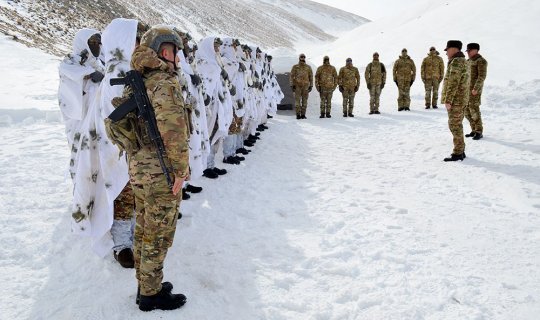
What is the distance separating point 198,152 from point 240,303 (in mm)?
1622

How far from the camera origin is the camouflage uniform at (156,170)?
2508 millimetres

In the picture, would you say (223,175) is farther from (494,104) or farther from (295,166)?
(494,104)

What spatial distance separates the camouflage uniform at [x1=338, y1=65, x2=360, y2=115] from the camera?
499 inches

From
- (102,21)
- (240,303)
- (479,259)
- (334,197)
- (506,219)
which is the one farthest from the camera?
(102,21)

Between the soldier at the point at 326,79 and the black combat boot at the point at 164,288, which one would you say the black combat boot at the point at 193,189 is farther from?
the soldier at the point at 326,79

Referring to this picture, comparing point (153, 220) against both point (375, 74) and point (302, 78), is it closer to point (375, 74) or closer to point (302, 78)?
point (302, 78)

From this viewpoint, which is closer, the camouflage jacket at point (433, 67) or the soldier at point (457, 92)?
the soldier at point (457, 92)

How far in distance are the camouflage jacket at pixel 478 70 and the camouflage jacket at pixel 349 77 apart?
533 cm

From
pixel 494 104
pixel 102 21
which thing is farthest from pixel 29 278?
pixel 102 21

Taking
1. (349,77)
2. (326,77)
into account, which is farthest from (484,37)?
(326,77)

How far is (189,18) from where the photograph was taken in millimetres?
55062

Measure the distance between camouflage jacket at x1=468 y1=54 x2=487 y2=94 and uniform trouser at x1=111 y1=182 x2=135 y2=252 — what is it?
6970 millimetres

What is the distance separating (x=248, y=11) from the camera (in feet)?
270

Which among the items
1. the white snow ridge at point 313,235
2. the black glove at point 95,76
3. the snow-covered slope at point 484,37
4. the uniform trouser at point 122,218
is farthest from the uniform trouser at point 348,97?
the uniform trouser at point 122,218
